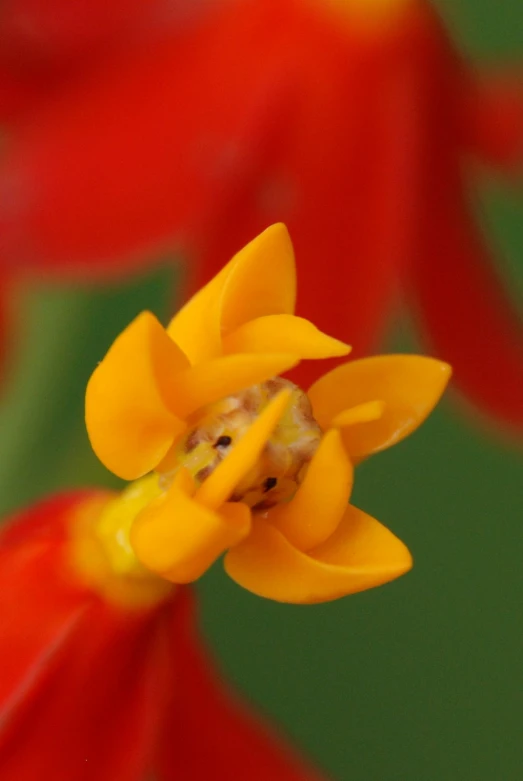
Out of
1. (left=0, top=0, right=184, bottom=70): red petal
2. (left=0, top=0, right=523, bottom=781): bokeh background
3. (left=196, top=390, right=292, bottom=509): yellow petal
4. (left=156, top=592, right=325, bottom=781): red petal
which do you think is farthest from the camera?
(left=0, top=0, right=523, bottom=781): bokeh background

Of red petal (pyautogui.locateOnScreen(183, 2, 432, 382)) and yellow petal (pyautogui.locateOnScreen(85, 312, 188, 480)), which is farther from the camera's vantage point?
red petal (pyautogui.locateOnScreen(183, 2, 432, 382))

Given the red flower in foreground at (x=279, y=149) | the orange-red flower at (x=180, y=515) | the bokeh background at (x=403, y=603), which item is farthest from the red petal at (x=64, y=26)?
the orange-red flower at (x=180, y=515)

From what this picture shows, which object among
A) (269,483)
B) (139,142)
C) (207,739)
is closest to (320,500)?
(269,483)

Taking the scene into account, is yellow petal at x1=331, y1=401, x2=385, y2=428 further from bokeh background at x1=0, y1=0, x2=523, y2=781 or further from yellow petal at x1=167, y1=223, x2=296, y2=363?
bokeh background at x1=0, y1=0, x2=523, y2=781

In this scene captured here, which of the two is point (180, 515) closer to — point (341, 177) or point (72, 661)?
point (72, 661)

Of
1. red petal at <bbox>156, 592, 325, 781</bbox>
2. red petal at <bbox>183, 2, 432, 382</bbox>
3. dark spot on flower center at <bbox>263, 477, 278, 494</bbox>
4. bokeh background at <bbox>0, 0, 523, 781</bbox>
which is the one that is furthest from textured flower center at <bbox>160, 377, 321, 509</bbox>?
bokeh background at <bbox>0, 0, 523, 781</bbox>

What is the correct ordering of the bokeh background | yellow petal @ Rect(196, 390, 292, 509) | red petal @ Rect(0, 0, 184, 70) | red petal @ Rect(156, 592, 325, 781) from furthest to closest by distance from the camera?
the bokeh background
red petal @ Rect(0, 0, 184, 70)
red petal @ Rect(156, 592, 325, 781)
yellow petal @ Rect(196, 390, 292, 509)

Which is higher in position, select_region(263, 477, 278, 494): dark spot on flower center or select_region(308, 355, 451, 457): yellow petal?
select_region(263, 477, 278, 494): dark spot on flower center
